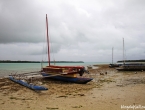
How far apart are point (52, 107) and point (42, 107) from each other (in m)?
0.59

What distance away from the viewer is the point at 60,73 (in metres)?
18.4

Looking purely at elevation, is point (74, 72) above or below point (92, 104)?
above

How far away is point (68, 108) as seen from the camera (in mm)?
8227

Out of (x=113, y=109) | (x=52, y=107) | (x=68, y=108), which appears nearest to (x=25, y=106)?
(x=52, y=107)

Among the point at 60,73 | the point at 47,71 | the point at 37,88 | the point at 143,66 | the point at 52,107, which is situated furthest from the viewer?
the point at 143,66

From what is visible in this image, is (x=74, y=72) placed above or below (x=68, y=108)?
above

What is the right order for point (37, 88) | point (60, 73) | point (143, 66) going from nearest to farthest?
point (37, 88) → point (60, 73) → point (143, 66)

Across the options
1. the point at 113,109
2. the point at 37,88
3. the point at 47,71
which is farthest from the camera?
the point at 47,71

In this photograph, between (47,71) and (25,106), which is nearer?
(25,106)

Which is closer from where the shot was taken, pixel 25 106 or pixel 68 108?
pixel 68 108

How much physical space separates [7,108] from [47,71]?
39.8 ft

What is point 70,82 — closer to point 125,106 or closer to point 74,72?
point 74,72

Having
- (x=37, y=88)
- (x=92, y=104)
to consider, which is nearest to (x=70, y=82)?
(x=37, y=88)

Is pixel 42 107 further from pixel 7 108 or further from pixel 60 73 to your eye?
pixel 60 73
